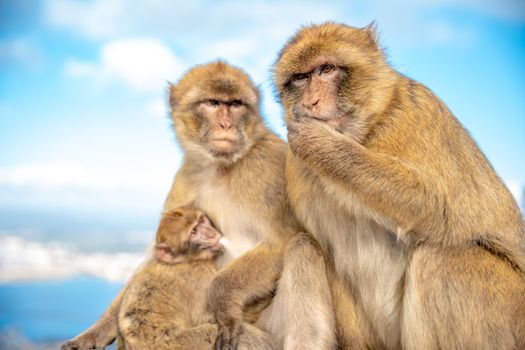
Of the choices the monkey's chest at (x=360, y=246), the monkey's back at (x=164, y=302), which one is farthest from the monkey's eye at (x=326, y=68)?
the monkey's back at (x=164, y=302)

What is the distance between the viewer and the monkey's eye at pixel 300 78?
397 cm

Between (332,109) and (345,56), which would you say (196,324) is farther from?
(345,56)

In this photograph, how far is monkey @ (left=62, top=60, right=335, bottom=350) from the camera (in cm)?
411

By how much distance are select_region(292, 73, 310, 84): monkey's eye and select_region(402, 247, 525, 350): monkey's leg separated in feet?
4.09

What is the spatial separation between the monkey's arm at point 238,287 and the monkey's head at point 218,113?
0.84 m

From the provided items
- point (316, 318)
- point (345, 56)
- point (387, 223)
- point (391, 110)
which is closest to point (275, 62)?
point (345, 56)

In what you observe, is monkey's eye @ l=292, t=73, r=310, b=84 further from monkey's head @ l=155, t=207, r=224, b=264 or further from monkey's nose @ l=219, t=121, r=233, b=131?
monkey's head @ l=155, t=207, r=224, b=264

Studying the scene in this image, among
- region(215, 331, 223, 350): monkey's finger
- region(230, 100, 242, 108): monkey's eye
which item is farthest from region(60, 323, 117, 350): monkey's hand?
region(230, 100, 242, 108): monkey's eye

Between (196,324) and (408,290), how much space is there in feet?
5.41

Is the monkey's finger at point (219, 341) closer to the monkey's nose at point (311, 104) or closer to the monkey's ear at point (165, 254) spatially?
the monkey's ear at point (165, 254)

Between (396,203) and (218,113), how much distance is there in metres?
1.82

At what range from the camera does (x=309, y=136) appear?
3.66 meters

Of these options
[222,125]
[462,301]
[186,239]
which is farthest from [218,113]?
[462,301]

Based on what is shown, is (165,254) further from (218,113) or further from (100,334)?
(218,113)
